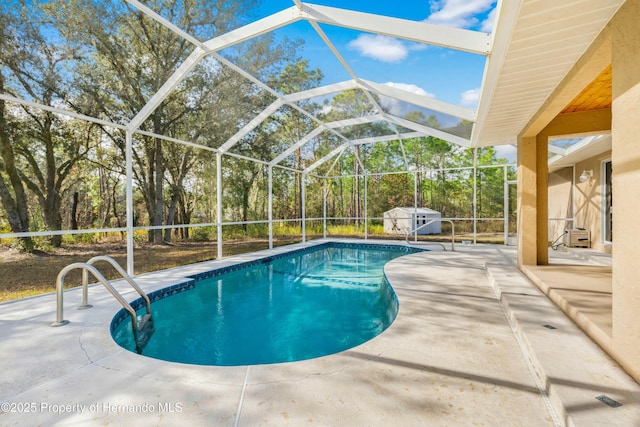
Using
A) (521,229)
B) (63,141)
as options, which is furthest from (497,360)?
(63,141)

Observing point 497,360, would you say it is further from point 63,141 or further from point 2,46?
point 63,141

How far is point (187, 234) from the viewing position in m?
13.1

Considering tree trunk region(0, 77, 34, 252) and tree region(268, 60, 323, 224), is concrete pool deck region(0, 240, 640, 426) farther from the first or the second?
tree trunk region(0, 77, 34, 252)

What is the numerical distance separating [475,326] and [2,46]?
888 cm

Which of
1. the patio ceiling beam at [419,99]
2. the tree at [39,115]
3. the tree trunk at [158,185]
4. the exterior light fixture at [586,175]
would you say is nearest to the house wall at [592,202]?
the exterior light fixture at [586,175]

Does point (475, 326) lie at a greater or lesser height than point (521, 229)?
lesser

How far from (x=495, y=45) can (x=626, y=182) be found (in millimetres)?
1513

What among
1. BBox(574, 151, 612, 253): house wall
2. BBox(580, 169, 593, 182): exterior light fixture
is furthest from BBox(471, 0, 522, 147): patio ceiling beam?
BBox(580, 169, 593, 182): exterior light fixture

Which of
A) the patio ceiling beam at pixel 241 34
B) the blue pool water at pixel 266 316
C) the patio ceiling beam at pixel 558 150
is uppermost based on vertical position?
the patio ceiling beam at pixel 241 34

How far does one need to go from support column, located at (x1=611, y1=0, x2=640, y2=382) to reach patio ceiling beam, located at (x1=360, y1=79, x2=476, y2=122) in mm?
3477

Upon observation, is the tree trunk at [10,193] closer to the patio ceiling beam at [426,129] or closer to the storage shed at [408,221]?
the patio ceiling beam at [426,129]

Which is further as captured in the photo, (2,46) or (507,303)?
(2,46)

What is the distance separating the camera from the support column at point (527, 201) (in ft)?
16.0

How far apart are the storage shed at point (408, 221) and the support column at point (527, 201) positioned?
8.16 meters
